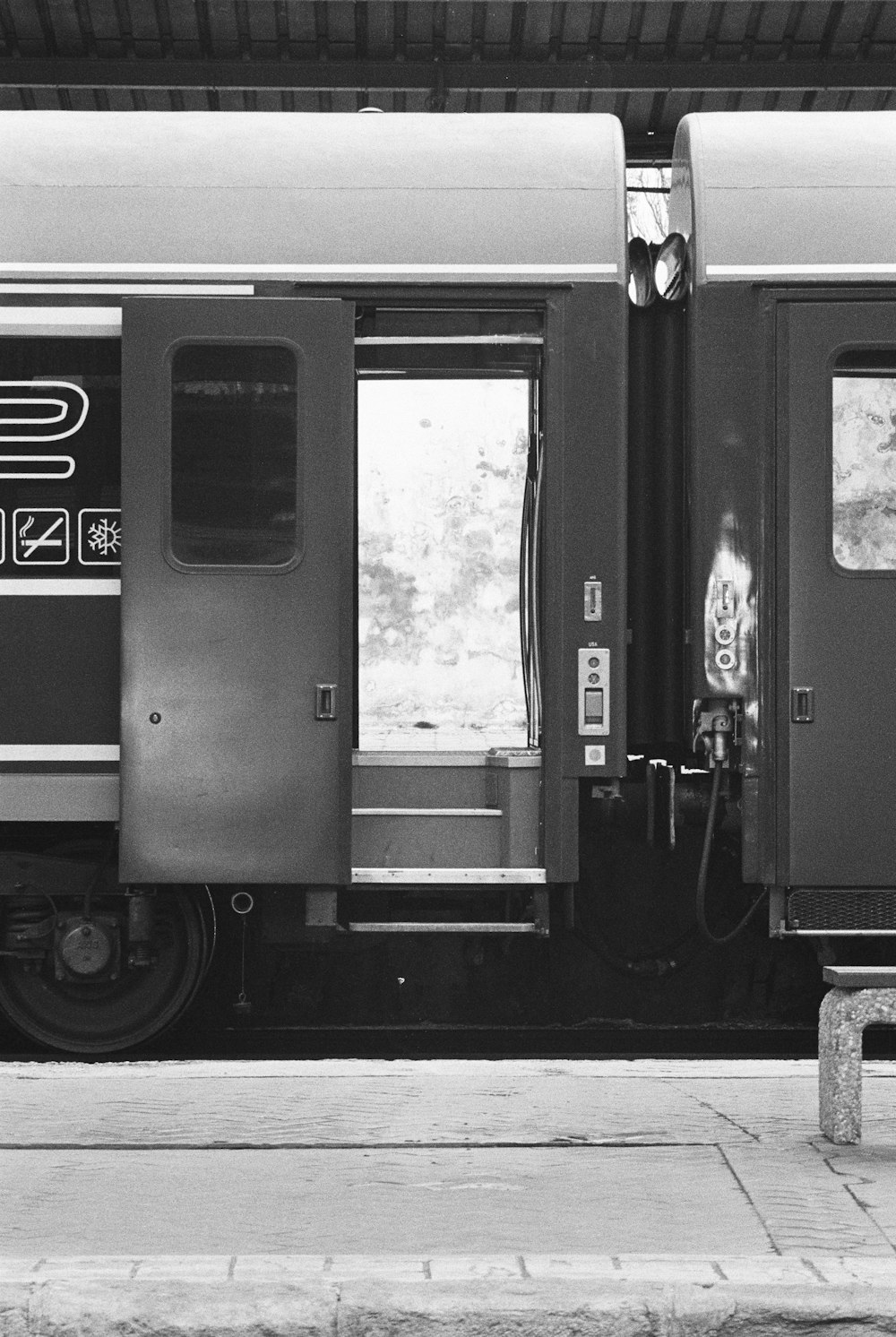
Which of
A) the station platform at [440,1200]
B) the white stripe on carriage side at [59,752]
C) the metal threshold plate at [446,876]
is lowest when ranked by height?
the station platform at [440,1200]

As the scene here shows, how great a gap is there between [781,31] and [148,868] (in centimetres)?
561

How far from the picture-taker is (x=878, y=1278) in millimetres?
3342

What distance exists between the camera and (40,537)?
612 cm

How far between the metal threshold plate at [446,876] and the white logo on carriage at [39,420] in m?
1.89

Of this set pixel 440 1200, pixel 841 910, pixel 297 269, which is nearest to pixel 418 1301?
pixel 440 1200

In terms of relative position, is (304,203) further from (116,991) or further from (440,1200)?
(440,1200)

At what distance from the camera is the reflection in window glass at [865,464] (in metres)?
6.14

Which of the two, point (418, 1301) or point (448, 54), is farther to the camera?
point (448, 54)

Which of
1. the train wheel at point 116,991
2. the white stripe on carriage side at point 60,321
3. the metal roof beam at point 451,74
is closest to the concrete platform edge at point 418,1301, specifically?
the train wheel at point 116,991

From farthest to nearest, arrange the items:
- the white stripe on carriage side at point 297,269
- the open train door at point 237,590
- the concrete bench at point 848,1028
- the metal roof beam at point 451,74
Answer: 1. the metal roof beam at point 451,74
2. the white stripe on carriage side at point 297,269
3. the open train door at point 237,590
4. the concrete bench at point 848,1028

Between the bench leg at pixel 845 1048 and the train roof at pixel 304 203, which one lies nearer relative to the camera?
the bench leg at pixel 845 1048

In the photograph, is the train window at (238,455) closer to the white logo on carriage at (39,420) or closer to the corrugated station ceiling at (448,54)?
the white logo on carriage at (39,420)

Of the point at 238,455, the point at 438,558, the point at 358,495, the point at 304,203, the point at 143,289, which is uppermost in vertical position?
the point at 304,203

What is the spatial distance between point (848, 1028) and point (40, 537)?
3.44m
